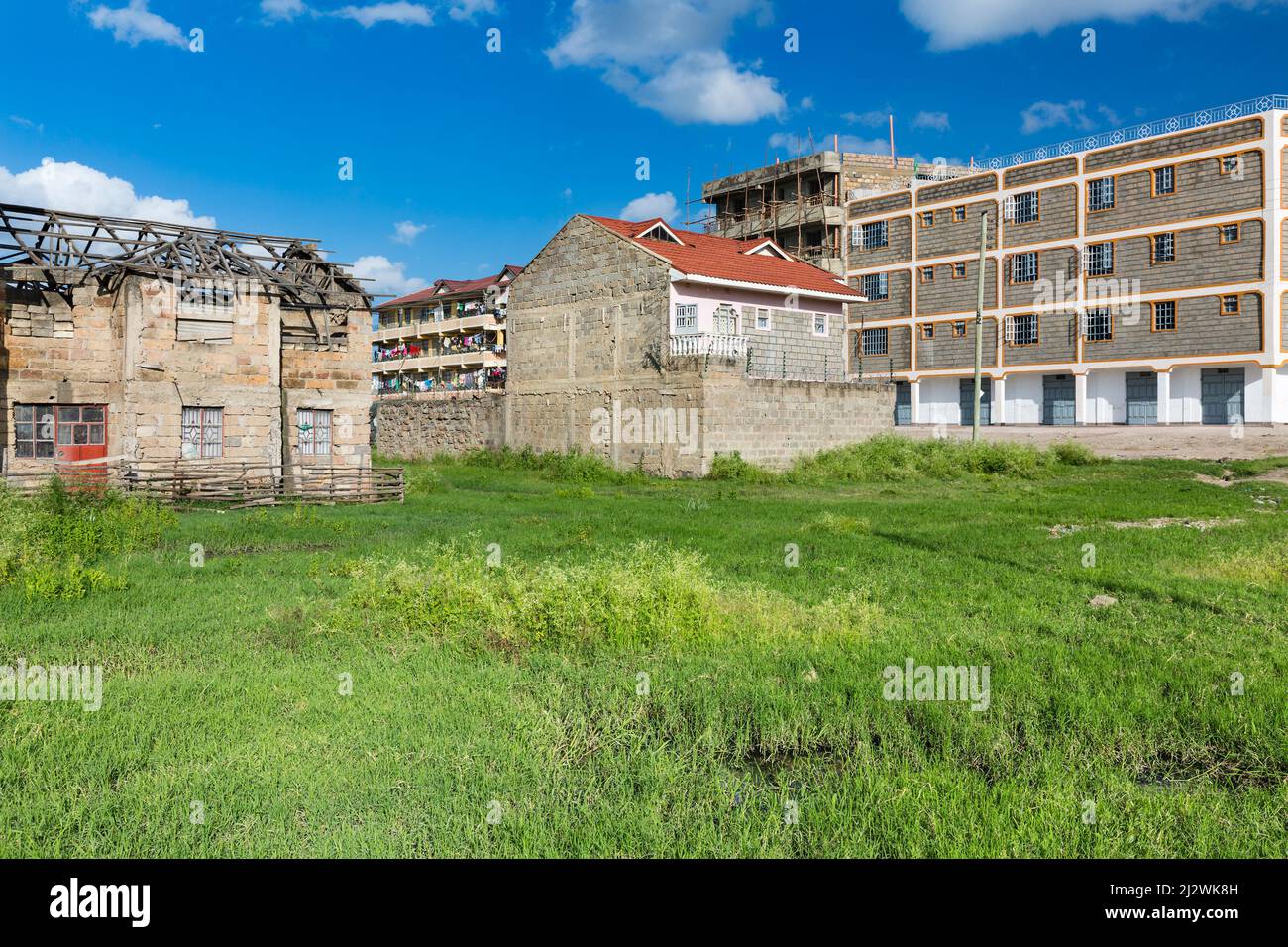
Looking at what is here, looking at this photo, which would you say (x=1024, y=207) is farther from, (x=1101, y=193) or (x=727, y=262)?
(x=727, y=262)

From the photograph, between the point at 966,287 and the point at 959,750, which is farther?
the point at 966,287

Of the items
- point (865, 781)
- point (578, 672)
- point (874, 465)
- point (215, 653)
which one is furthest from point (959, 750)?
point (874, 465)

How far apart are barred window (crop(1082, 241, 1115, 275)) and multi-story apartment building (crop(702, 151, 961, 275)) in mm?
14025

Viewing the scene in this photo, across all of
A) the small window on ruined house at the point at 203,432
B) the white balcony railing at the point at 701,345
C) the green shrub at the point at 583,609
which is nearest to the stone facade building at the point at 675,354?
the white balcony railing at the point at 701,345

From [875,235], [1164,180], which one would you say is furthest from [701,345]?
[875,235]

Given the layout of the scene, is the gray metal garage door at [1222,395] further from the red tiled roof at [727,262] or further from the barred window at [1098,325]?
the red tiled roof at [727,262]

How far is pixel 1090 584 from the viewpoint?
11.0 m

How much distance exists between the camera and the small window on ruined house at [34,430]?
21.6 metres

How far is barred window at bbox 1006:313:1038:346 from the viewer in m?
47.8

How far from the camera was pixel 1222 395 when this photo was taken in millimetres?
41969

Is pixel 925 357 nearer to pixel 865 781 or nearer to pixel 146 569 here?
pixel 146 569

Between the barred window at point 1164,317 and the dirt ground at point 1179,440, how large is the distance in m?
6.44
